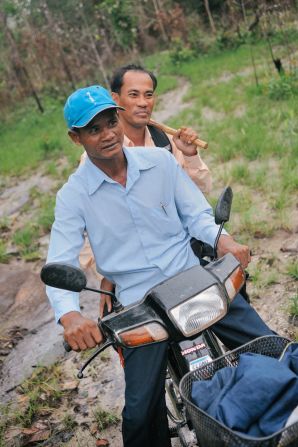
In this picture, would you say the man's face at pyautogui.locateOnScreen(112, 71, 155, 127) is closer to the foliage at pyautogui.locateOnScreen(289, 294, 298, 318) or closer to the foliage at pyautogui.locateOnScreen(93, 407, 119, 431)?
the foliage at pyautogui.locateOnScreen(289, 294, 298, 318)

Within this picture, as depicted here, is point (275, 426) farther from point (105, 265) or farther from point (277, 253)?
point (277, 253)

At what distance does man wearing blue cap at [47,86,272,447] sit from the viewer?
217cm

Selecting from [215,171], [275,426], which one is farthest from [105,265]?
[215,171]

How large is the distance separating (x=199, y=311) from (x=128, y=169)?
0.97 metres

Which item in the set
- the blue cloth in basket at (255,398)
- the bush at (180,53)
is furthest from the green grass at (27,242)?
the bush at (180,53)

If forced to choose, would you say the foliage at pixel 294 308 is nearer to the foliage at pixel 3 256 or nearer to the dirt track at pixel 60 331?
the dirt track at pixel 60 331

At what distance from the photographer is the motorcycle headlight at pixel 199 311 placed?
1625 mm

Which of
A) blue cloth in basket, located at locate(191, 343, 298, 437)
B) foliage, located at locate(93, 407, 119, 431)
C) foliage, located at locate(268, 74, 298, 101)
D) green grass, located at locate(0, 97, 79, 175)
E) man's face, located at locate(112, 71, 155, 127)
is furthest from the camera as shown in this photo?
green grass, located at locate(0, 97, 79, 175)

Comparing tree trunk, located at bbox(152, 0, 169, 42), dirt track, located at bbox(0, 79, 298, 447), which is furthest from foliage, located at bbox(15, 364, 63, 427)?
tree trunk, located at bbox(152, 0, 169, 42)

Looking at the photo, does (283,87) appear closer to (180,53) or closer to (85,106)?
(85,106)

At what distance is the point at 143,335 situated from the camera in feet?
5.45

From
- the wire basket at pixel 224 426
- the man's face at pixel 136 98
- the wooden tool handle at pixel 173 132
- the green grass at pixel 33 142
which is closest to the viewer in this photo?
the wire basket at pixel 224 426

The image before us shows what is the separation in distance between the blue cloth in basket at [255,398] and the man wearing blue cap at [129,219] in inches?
25.4

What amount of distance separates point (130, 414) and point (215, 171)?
192 inches
